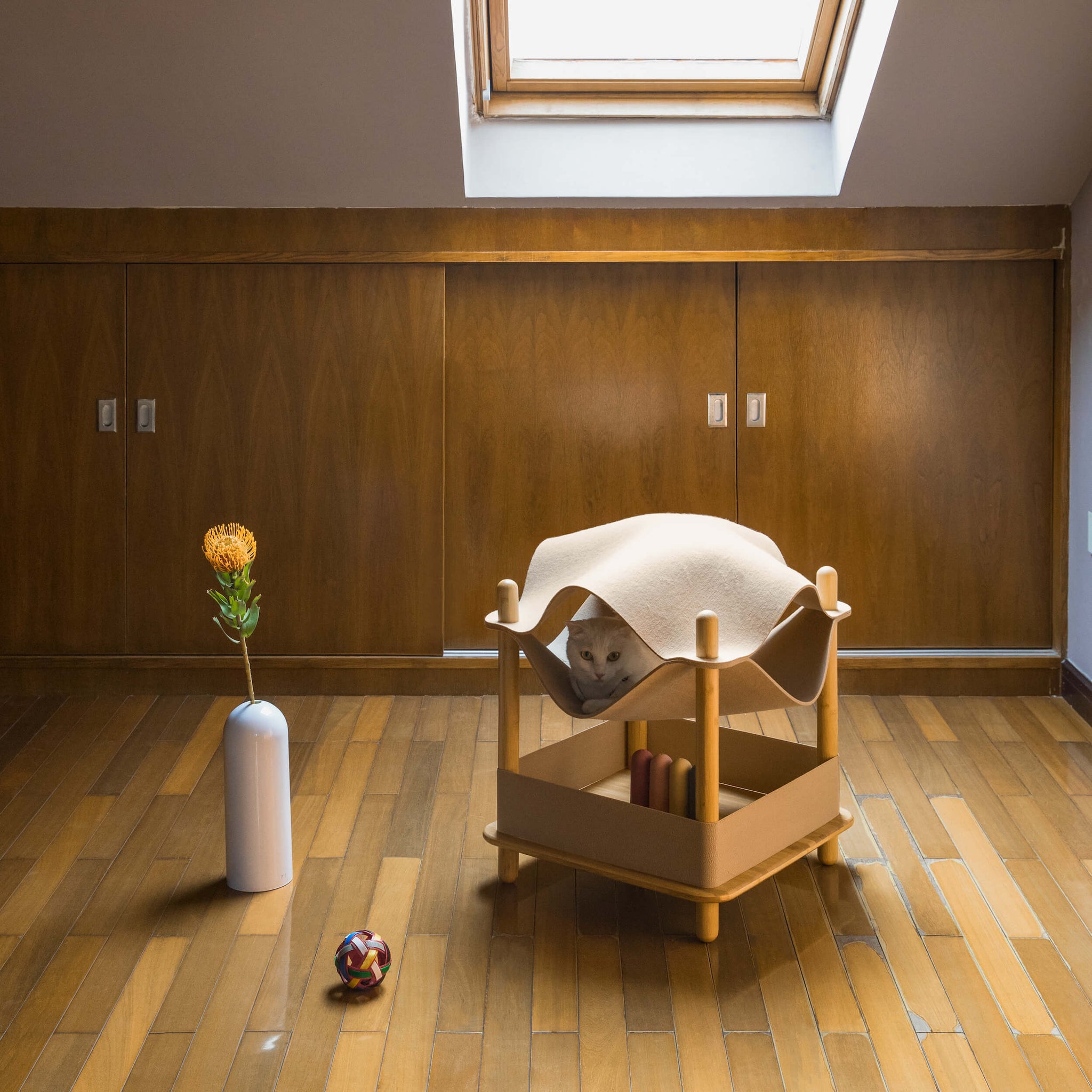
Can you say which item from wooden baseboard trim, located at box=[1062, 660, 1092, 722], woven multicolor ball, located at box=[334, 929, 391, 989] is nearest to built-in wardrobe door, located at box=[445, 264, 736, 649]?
wooden baseboard trim, located at box=[1062, 660, 1092, 722]

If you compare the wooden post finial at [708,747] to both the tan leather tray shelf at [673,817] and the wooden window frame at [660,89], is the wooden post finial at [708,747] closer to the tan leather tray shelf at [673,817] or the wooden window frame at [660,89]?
the tan leather tray shelf at [673,817]

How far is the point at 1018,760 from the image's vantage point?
9.78ft

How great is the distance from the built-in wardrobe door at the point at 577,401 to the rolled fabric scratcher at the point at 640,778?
139 centimetres

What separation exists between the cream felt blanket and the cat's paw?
31mm

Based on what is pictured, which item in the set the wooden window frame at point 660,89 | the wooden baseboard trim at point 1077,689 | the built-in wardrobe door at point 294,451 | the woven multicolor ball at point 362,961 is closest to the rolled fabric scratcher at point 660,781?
the woven multicolor ball at point 362,961

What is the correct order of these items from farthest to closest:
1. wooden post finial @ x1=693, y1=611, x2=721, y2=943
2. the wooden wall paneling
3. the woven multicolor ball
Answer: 1. the wooden wall paneling
2. wooden post finial @ x1=693, y1=611, x2=721, y2=943
3. the woven multicolor ball

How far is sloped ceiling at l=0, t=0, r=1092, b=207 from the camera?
2826mm

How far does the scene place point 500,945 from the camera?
2.08 meters

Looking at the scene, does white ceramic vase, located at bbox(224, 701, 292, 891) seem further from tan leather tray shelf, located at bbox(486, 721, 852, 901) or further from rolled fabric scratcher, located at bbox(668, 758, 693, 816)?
rolled fabric scratcher, located at bbox(668, 758, 693, 816)

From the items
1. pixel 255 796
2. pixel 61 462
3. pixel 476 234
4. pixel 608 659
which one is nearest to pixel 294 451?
pixel 61 462

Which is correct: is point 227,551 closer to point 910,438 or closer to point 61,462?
A: point 61,462

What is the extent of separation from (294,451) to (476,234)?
0.84m

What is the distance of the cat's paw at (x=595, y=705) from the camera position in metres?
2.16

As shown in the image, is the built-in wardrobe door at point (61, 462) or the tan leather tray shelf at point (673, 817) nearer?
the tan leather tray shelf at point (673, 817)
